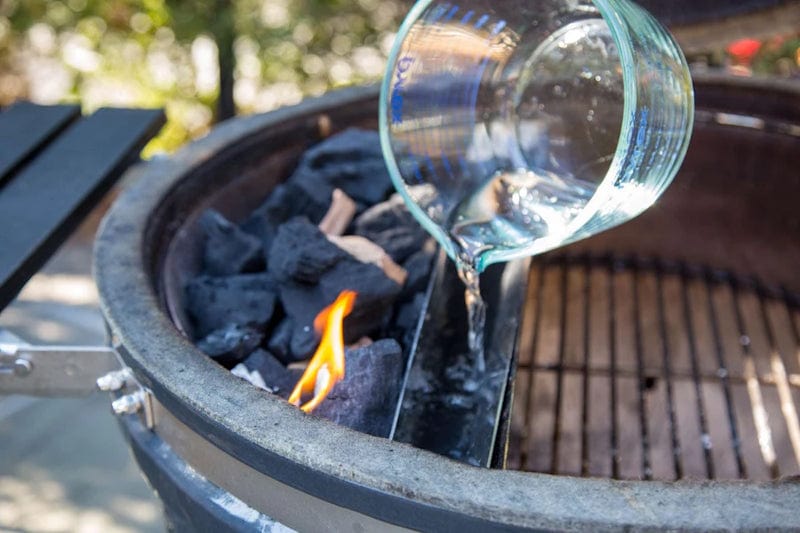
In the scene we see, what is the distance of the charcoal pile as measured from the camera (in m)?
1.15

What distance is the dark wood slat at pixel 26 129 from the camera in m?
1.56

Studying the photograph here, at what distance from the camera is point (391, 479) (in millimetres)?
800

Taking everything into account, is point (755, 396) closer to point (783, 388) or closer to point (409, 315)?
point (783, 388)

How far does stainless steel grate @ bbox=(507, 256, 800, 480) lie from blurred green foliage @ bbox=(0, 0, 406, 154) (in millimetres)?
1323

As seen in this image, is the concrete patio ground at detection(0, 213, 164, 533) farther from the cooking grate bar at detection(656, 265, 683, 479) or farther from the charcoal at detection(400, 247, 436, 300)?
the cooking grate bar at detection(656, 265, 683, 479)

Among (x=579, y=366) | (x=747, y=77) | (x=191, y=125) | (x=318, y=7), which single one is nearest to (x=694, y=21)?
(x=747, y=77)

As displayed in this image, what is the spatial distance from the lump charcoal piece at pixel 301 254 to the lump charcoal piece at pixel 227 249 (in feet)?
0.24

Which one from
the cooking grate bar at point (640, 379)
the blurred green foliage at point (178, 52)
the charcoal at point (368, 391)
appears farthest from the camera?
the blurred green foliage at point (178, 52)

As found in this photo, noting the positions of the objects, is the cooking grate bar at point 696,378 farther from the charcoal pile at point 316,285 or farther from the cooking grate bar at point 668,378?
the charcoal pile at point 316,285

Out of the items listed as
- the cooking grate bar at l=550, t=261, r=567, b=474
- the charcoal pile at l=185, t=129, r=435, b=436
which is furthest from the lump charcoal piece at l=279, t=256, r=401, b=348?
the cooking grate bar at l=550, t=261, r=567, b=474

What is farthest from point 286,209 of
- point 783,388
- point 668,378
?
point 783,388

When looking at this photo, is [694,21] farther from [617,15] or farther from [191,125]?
[191,125]

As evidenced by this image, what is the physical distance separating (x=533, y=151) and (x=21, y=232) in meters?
0.79

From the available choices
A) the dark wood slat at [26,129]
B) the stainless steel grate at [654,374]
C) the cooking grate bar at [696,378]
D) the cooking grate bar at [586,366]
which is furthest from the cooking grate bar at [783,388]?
the dark wood slat at [26,129]
